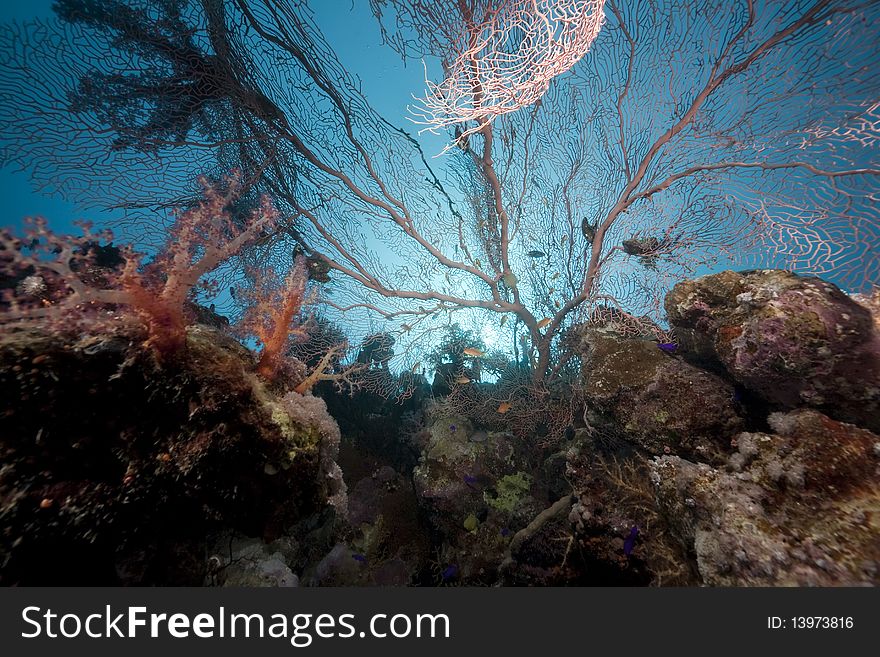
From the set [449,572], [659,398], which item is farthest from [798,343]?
[449,572]

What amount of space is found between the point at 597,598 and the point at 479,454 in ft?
12.8

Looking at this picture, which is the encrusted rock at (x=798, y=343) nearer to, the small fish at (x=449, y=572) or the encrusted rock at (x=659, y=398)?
the encrusted rock at (x=659, y=398)

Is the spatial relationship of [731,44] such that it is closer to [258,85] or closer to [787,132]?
[787,132]

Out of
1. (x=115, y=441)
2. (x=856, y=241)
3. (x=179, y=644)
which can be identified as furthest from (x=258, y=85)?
(x=856, y=241)

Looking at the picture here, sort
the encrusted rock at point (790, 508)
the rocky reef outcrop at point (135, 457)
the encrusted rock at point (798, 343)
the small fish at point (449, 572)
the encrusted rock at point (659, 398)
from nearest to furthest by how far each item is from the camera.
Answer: the rocky reef outcrop at point (135, 457) < the encrusted rock at point (790, 508) < the encrusted rock at point (798, 343) < the encrusted rock at point (659, 398) < the small fish at point (449, 572)

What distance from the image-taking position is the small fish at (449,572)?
14.9 feet

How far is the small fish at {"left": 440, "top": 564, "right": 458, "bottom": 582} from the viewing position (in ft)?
14.9

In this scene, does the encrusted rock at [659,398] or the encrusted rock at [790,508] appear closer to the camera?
the encrusted rock at [790,508]

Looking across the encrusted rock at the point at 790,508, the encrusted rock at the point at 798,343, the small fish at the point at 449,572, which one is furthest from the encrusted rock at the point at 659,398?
the small fish at the point at 449,572

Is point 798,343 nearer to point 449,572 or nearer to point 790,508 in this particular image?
point 790,508

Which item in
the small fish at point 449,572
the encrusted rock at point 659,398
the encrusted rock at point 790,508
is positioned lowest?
the small fish at point 449,572

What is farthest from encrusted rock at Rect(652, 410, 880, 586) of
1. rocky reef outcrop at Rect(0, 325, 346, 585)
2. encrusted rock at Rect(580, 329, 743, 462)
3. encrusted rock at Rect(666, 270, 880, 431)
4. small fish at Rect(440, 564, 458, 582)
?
small fish at Rect(440, 564, 458, 582)

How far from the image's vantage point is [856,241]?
3535 millimetres

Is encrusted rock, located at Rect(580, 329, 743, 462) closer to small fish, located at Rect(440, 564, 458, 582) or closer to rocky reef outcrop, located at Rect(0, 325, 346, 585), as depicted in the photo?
small fish, located at Rect(440, 564, 458, 582)
